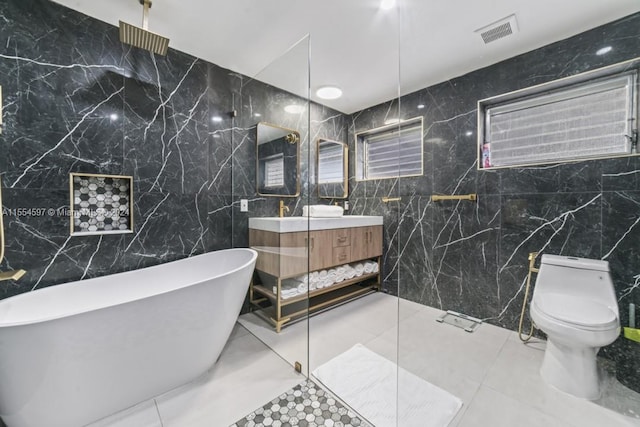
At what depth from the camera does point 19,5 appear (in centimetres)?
155

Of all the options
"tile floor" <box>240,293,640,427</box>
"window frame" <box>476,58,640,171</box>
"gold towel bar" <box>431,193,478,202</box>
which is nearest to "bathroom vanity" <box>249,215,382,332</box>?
"tile floor" <box>240,293,640,427</box>

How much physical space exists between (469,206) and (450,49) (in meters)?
1.39

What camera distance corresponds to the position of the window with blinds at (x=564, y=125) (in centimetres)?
175

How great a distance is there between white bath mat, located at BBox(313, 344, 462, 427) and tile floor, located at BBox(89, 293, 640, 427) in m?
0.07

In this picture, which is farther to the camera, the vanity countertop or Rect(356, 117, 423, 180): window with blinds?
Rect(356, 117, 423, 180): window with blinds

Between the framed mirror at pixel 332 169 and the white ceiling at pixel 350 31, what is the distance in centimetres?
85

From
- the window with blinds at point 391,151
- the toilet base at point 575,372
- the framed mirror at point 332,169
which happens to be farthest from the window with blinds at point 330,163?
the toilet base at point 575,372

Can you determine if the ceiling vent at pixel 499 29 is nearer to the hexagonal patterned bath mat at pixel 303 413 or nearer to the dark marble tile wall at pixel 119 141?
the dark marble tile wall at pixel 119 141

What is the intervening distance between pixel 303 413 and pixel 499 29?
9.29ft

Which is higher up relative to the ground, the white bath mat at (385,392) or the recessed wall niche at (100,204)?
the recessed wall niche at (100,204)

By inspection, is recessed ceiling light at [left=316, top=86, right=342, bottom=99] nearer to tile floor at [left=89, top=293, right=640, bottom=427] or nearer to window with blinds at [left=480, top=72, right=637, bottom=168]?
window with blinds at [left=480, top=72, right=637, bottom=168]

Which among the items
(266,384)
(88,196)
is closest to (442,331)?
(266,384)

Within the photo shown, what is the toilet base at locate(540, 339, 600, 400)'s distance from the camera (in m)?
1.47

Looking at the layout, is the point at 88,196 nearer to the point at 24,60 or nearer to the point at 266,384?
the point at 24,60
